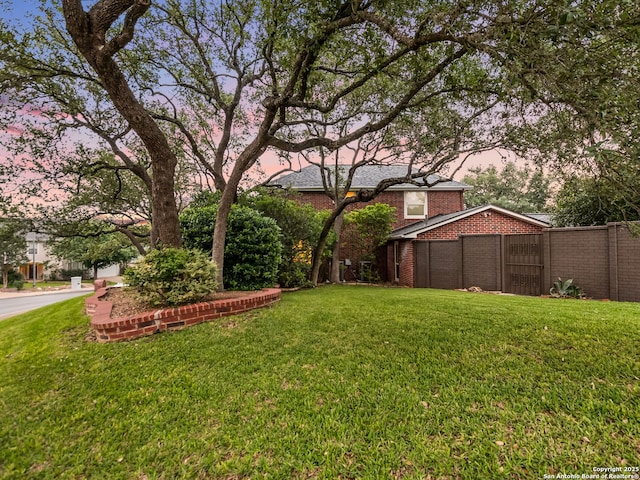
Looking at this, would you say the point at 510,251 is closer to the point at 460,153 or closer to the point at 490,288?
the point at 490,288

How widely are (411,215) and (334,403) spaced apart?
1516 centimetres

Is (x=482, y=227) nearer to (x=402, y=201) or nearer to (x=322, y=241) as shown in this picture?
(x=402, y=201)

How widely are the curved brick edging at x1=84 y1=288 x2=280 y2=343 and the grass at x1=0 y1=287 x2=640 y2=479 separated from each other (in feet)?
0.66

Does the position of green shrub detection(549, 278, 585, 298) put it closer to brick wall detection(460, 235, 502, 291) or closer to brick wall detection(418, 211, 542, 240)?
brick wall detection(460, 235, 502, 291)

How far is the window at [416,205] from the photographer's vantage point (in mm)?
16922

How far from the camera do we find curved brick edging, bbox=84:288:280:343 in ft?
13.9

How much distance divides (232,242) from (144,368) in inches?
155

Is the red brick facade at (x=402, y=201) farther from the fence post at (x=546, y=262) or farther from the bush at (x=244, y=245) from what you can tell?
the bush at (x=244, y=245)

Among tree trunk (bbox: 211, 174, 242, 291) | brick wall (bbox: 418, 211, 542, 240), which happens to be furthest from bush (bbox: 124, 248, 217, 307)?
brick wall (bbox: 418, 211, 542, 240)

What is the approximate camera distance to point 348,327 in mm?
4637

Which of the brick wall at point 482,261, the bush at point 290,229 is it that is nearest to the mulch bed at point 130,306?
the bush at point 290,229

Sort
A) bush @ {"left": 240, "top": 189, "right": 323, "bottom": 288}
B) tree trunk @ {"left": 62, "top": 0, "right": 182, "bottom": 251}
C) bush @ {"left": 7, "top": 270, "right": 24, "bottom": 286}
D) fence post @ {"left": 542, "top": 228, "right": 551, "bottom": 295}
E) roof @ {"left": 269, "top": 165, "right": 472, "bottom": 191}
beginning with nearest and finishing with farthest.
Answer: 1. tree trunk @ {"left": 62, "top": 0, "right": 182, "bottom": 251}
2. fence post @ {"left": 542, "top": 228, "right": 551, "bottom": 295}
3. bush @ {"left": 240, "top": 189, "right": 323, "bottom": 288}
4. roof @ {"left": 269, "top": 165, "right": 472, "bottom": 191}
5. bush @ {"left": 7, "top": 270, "right": 24, "bottom": 286}

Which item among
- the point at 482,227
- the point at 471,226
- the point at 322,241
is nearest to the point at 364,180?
the point at 471,226

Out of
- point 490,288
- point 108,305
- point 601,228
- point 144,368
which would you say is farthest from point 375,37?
point 490,288
